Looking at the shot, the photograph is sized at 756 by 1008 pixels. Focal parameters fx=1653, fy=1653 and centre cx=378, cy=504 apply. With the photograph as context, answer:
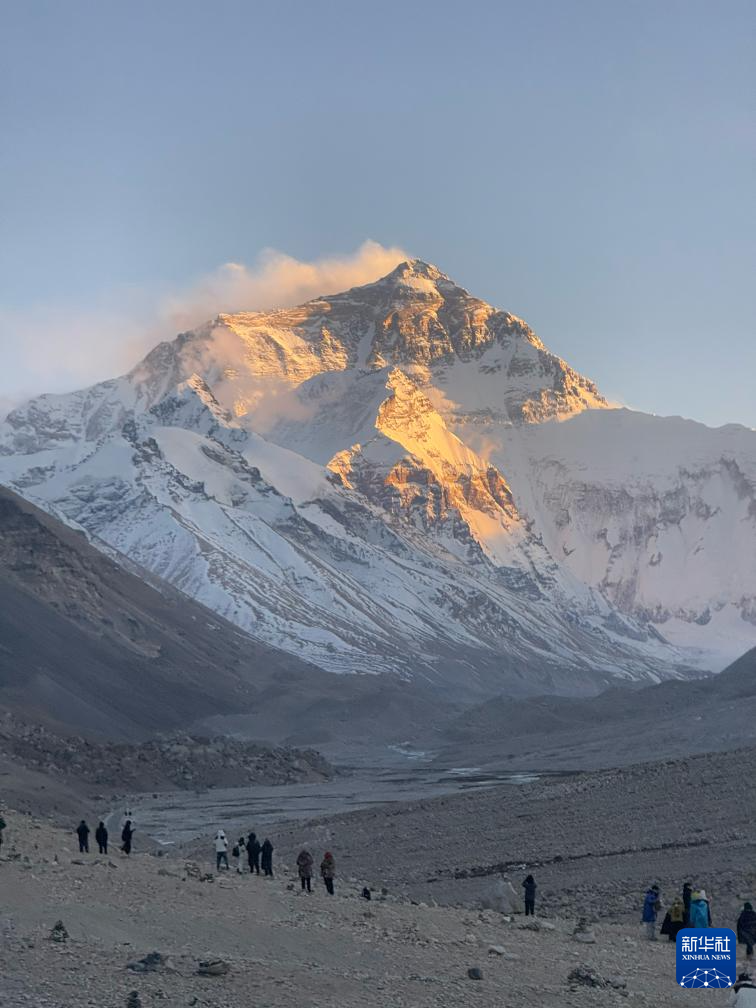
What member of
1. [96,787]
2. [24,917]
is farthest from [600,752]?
[24,917]

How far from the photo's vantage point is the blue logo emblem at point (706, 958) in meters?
25.1

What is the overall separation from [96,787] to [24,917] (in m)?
72.4

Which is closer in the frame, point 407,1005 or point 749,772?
point 407,1005

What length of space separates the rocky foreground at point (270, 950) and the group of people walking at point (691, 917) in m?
0.56

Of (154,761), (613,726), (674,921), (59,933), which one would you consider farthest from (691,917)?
(613,726)

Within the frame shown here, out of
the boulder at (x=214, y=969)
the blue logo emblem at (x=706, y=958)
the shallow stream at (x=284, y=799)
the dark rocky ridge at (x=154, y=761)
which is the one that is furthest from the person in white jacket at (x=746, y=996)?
the dark rocky ridge at (x=154, y=761)

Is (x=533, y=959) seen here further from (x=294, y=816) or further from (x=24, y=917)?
(x=294, y=816)

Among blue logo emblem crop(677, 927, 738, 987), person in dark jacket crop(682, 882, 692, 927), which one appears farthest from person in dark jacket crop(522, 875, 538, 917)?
blue logo emblem crop(677, 927, 738, 987)

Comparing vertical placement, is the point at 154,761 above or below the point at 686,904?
above

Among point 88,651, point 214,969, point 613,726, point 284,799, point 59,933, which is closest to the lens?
point 214,969

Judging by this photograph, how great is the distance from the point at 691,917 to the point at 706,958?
629 centimetres

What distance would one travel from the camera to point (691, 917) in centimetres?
3175

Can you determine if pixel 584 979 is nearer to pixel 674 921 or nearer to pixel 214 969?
pixel 214 969

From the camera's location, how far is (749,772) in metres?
65.2
